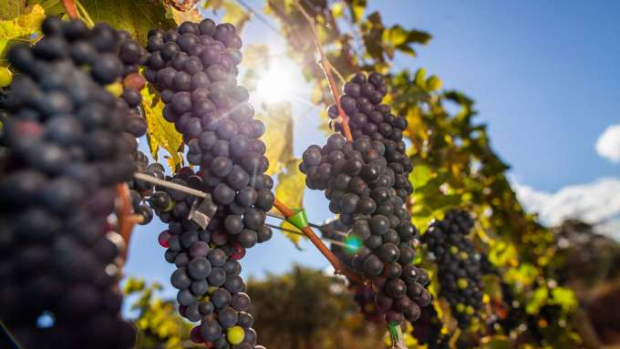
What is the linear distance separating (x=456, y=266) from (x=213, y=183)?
5.91ft

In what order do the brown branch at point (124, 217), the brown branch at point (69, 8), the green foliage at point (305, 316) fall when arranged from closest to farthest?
1. the brown branch at point (124, 217)
2. the brown branch at point (69, 8)
3. the green foliage at point (305, 316)

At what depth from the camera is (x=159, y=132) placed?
128 cm

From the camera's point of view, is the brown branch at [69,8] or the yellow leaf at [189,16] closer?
the brown branch at [69,8]

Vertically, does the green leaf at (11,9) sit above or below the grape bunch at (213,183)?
above

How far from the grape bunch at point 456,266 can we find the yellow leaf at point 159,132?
1.57 metres

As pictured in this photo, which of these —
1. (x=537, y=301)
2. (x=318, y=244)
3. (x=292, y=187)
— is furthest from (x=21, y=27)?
(x=537, y=301)

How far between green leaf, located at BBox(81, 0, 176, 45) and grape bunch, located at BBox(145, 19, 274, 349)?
0.90ft

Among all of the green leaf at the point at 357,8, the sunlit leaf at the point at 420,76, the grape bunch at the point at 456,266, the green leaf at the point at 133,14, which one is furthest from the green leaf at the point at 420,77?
the green leaf at the point at 133,14

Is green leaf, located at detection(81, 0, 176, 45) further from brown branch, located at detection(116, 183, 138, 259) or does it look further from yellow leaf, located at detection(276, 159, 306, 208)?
yellow leaf, located at detection(276, 159, 306, 208)

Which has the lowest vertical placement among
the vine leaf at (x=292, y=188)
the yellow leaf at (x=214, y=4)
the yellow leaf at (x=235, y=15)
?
the vine leaf at (x=292, y=188)

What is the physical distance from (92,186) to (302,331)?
2318 cm

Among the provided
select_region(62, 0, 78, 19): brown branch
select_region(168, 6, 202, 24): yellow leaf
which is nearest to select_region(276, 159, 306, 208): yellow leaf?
select_region(168, 6, 202, 24): yellow leaf

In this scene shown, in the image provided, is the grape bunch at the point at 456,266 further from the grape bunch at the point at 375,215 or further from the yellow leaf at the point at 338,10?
the yellow leaf at the point at 338,10

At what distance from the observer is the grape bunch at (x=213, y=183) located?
86 centimetres
